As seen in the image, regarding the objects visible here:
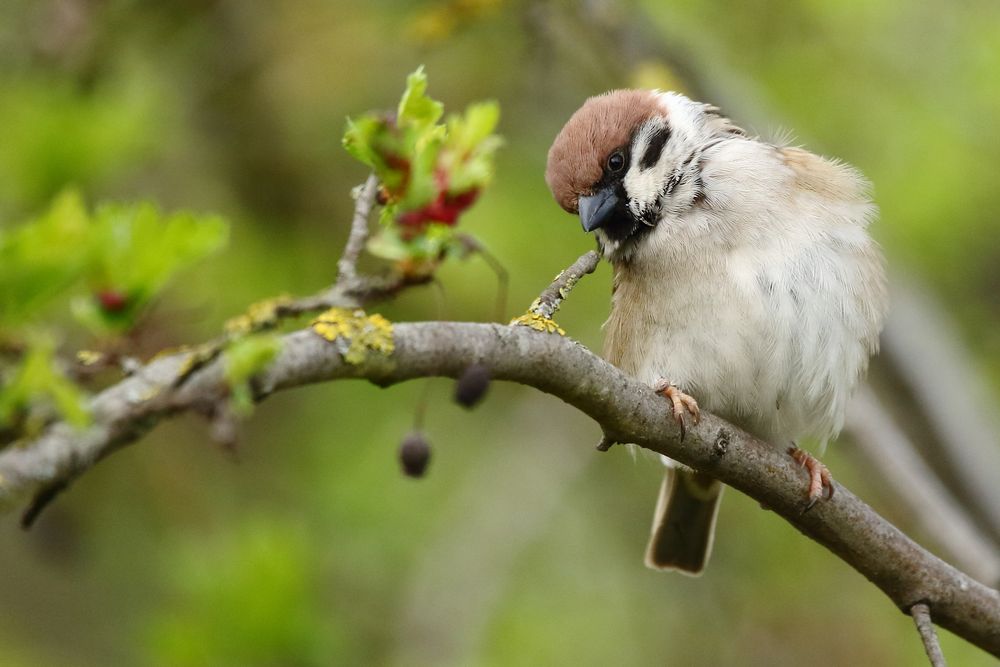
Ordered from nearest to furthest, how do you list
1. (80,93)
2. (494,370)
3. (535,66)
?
(494,370) < (80,93) < (535,66)

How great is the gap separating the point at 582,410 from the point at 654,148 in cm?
155

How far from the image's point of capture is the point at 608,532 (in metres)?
6.88

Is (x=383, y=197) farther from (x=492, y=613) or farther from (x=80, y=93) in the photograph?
(x=492, y=613)

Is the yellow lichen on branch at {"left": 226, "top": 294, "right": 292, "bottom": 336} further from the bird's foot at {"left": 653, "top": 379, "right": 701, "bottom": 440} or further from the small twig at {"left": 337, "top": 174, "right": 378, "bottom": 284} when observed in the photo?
the bird's foot at {"left": 653, "top": 379, "right": 701, "bottom": 440}

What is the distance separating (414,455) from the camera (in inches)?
88.8

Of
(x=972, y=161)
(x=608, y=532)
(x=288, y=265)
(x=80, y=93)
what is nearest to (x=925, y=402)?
(x=972, y=161)

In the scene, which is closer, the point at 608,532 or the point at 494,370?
the point at 494,370

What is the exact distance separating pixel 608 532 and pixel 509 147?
221cm

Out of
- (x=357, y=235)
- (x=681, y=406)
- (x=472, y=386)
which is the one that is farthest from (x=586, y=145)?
(x=472, y=386)

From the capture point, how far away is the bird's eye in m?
3.73

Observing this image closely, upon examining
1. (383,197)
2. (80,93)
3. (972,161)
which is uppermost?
(972,161)

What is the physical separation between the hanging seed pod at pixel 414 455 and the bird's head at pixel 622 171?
4.91ft

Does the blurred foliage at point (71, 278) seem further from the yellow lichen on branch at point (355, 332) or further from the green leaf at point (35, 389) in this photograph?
the yellow lichen on branch at point (355, 332)

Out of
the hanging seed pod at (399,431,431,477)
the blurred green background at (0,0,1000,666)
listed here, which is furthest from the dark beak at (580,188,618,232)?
the blurred green background at (0,0,1000,666)
